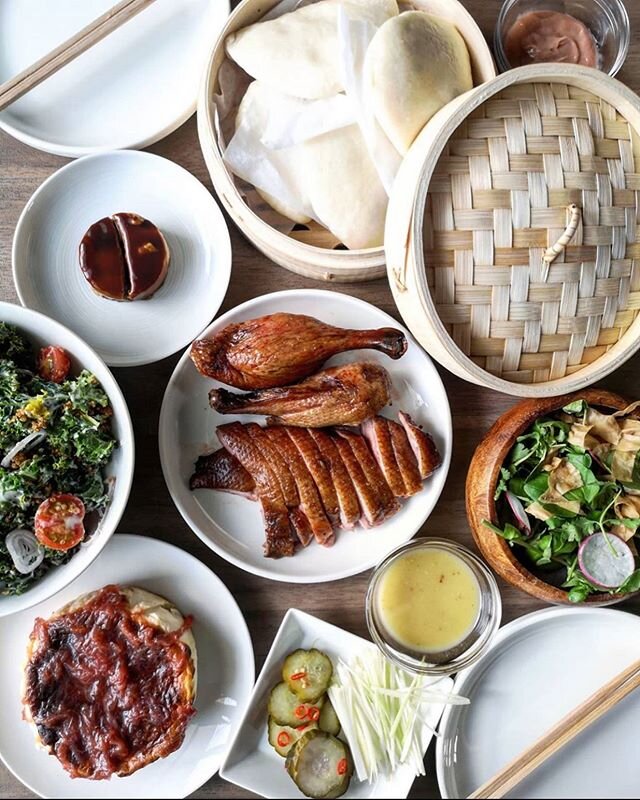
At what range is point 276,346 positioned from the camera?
7.06ft

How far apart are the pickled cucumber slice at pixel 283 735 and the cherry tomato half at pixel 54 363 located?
1.25 metres

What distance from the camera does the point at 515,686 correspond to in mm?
2395

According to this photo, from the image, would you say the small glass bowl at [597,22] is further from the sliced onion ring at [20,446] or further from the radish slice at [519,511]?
the sliced onion ring at [20,446]

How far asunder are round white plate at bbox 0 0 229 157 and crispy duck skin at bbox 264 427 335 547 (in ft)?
3.58

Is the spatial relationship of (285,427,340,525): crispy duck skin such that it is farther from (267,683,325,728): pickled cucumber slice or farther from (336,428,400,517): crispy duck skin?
(267,683,325,728): pickled cucumber slice

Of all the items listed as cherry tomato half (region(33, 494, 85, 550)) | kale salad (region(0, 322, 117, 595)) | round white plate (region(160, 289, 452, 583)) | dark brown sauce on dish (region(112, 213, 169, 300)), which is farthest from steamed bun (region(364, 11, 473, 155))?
cherry tomato half (region(33, 494, 85, 550))

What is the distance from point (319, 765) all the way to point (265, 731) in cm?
20

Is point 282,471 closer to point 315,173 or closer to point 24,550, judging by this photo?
point 24,550

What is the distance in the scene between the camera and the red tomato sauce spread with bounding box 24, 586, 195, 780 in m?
2.17

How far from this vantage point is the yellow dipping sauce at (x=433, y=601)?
90.2 inches

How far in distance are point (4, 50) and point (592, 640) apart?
2.75 meters

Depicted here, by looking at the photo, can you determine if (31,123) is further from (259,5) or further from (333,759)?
(333,759)

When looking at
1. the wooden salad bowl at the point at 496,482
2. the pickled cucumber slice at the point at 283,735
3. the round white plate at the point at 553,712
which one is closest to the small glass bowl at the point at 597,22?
the wooden salad bowl at the point at 496,482

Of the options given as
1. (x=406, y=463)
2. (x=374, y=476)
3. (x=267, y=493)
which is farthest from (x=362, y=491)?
(x=267, y=493)
